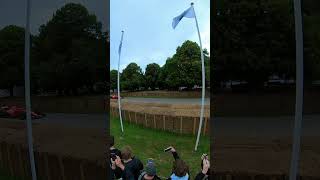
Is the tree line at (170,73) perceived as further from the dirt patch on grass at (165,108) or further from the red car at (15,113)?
the red car at (15,113)

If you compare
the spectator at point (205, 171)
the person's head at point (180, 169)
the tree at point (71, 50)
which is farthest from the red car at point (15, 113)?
the spectator at point (205, 171)

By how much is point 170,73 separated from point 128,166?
2.00 metres

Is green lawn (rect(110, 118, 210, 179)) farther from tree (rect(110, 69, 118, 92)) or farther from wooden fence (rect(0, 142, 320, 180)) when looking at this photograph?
wooden fence (rect(0, 142, 320, 180))

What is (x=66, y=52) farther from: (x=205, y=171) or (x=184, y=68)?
(x=184, y=68)

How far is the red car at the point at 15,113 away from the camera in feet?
19.2

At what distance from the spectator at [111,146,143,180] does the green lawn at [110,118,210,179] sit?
77 cm

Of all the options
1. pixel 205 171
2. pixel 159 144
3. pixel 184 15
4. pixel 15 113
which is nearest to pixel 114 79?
pixel 159 144

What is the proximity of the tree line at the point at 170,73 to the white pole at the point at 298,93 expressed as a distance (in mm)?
2397

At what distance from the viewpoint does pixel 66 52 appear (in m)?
5.82

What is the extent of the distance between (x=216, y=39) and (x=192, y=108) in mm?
3711

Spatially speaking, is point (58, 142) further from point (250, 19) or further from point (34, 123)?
point (250, 19)

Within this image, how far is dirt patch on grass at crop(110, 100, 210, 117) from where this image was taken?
346 inches

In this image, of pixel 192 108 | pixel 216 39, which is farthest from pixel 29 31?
pixel 192 108

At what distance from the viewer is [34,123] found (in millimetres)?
5852
